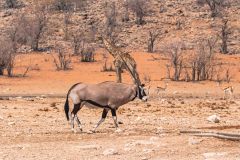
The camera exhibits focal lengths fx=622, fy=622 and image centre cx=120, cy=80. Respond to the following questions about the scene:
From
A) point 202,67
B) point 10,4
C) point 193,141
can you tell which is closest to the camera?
point 193,141

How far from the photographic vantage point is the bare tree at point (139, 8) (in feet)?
199

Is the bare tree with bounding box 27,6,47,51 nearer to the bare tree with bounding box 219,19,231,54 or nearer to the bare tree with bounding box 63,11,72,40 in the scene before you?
the bare tree with bounding box 63,11,72,40

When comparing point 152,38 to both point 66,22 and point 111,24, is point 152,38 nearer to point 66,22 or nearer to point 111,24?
point 111,24

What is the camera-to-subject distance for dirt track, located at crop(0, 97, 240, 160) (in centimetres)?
1115

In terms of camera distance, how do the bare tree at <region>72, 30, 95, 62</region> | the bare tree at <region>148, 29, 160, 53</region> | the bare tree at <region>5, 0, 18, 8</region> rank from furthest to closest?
the bare tree at <region>5, 0, 18, 8</region> → the bare tree at <region>148, 29, 160, 53</region> → the bare tree at <region>72, 30, 95, 62</region>

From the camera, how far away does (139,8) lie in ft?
201

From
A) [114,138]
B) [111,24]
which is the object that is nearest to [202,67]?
[111,24]

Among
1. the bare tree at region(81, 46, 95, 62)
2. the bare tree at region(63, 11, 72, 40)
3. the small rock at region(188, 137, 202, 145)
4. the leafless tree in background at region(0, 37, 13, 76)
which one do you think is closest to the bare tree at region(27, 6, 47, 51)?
the bare tree at region(63, 11, 72, 40)

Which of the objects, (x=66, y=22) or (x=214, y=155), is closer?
(x=214, y=155)

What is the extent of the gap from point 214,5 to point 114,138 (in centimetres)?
4962

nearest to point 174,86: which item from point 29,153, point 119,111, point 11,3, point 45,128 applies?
point 119,111

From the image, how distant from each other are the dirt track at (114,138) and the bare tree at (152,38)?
31.6 meters

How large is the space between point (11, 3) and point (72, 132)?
53.2 metres

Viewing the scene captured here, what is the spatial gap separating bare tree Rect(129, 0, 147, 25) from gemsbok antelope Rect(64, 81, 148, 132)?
147ft
